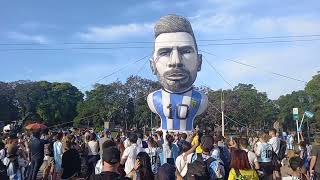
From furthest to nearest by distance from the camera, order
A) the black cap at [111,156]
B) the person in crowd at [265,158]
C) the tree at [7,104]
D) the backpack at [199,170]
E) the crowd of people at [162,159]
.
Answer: the tree at [7,104] < the person in crowd at [265,158] < the backpack at [199,170] < the crowd of people at [162,159] < the black cap at [111,156]

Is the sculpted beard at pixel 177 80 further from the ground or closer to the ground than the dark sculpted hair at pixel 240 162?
further from the ground

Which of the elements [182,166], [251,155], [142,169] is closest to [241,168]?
[142,169]

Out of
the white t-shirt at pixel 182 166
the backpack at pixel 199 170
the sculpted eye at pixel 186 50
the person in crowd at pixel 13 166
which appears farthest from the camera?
the sculpted eye at pixel 186 50

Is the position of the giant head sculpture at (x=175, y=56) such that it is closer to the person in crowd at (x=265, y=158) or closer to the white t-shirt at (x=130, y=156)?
the person in crowd at (x=265, y=158)

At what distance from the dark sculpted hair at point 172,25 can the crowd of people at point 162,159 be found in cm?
1039

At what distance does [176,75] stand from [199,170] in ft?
56.6

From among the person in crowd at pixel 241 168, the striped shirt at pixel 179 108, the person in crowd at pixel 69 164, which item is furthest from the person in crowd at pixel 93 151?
the striped shirt at pixel 179 108

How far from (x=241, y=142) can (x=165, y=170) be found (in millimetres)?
2534

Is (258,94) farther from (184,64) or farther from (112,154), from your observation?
(112,154)

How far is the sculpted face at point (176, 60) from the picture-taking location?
2395cm

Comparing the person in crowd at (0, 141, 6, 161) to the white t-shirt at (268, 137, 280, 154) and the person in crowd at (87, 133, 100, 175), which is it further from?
the white t-shirt at (268, 137, 280, 154)

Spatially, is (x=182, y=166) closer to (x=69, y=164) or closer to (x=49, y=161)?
(x=69, y=164)

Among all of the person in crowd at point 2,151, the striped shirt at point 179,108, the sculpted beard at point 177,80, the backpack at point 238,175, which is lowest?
the backpack at point 238,175

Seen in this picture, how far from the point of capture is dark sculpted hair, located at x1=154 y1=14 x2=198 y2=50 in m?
24.5
